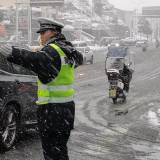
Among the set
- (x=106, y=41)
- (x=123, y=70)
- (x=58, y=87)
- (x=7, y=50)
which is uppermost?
(x=7, y=50)

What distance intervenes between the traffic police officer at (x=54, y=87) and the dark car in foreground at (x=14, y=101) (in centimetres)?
271

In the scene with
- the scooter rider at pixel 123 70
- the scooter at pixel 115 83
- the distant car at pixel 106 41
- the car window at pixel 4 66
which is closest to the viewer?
the car window at pixel 4 66

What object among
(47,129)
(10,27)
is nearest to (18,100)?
(47,129)

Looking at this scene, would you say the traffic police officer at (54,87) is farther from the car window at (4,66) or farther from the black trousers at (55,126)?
the car window at (4,66)

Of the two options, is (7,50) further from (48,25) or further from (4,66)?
(4,66)

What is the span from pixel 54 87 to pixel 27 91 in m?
3.61

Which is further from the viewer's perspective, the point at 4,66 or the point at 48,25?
the point at 4,66

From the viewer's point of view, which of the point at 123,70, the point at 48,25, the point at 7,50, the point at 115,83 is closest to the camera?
the point at 7,50

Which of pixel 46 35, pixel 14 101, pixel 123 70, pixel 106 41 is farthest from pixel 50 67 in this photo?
pixel 106 41

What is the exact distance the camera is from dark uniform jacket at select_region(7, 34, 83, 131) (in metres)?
4.51

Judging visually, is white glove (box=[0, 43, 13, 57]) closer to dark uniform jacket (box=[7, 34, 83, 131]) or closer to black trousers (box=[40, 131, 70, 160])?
dark uniform jacket (box=[7, 34, 83, 131])

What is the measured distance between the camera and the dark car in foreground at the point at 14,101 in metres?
7.45

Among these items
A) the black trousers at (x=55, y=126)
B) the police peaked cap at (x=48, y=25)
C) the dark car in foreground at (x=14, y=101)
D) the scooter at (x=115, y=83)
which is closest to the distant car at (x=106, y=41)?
the scooter at (x=115, y=83)

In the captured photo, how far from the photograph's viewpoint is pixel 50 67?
4574 millimetres
